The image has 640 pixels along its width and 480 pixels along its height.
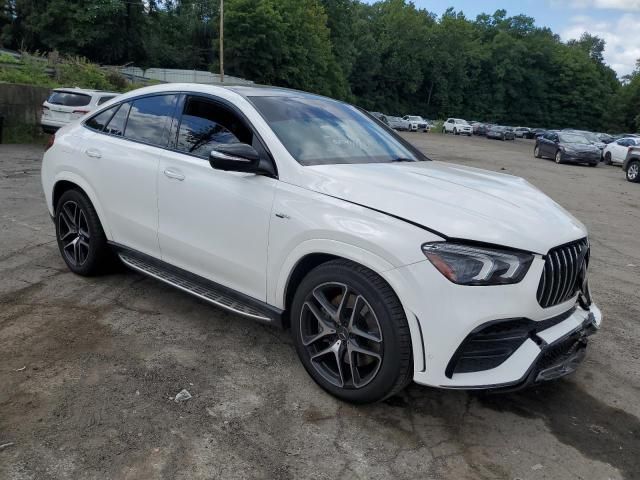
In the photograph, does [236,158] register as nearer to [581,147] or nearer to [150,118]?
[150,118]

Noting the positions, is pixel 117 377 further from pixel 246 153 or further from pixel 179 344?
pixel 246 153

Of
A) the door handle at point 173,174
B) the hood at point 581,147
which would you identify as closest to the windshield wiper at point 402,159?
the door handle at point 173,174

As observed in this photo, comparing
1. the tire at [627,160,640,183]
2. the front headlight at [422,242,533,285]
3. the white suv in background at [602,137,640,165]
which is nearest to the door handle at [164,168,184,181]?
the front headlight at [422,242,533,285]

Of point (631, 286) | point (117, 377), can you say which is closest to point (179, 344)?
point (117, 377)

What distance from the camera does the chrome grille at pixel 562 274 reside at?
274cm

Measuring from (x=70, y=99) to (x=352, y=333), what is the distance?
43.9ft

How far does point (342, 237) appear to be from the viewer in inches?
113

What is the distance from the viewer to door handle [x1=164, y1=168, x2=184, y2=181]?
12.3 feet

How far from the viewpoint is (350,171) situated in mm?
3213

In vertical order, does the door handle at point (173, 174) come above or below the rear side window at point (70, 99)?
above

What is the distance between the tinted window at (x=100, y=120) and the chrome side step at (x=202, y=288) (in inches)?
44.2

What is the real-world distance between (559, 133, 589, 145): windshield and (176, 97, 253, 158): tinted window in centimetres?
2524

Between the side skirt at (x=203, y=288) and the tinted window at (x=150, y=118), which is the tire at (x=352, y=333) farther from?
the tinted window at (x=150, y=118)

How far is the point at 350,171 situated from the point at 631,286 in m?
4.05
